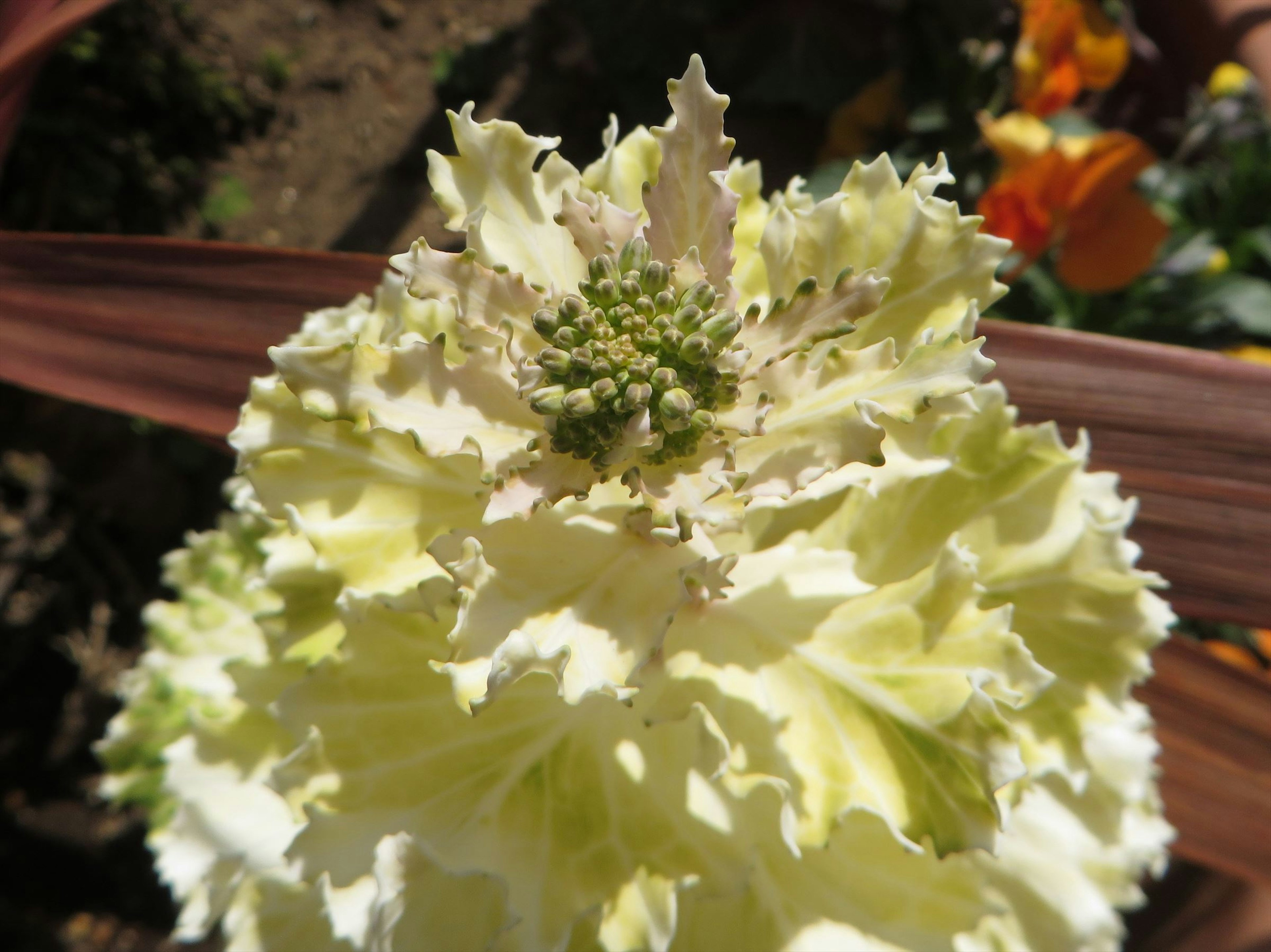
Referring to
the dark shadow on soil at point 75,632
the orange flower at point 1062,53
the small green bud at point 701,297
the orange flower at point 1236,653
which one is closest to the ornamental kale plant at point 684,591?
the small green bud at point 701,297

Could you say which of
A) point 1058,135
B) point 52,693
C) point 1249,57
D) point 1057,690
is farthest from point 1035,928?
point 52,693

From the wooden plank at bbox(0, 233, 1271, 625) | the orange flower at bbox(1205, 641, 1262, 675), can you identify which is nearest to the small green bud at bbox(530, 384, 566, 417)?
the wooden plank at bbox(0, 233, 1271, 625)

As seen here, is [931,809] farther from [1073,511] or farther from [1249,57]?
[1249,57]

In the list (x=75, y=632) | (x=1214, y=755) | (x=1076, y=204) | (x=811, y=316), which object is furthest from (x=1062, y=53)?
(x=75, y=632)

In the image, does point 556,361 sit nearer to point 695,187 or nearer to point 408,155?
point 695,187

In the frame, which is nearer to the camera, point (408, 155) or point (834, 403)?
point (834, 403)
